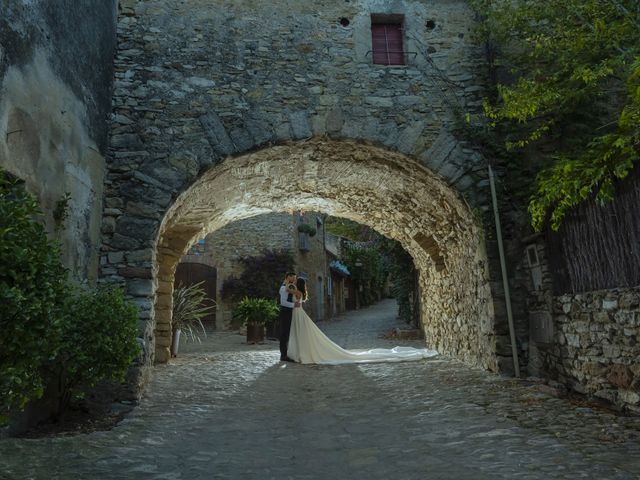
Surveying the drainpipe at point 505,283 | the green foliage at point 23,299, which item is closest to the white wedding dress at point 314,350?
the drainpipe at point 505,283

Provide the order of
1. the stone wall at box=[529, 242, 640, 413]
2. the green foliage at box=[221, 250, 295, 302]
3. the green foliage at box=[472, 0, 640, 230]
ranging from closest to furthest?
the stone wall at box=[529, 242, 640, 413] → the green foliage at box=[472, 0, 640, 230] → the green foliage at box=[221, 250, 295, 302]

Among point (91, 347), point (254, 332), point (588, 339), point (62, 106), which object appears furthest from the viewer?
point (254, 332)

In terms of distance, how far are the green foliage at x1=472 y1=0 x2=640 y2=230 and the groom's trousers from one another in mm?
3953

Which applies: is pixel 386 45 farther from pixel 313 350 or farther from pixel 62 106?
pixel 313 350

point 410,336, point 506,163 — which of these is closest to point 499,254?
point 506,163

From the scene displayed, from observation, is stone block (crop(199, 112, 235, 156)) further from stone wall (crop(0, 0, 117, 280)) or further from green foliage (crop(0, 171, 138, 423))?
green foliage (crop(0, 171, 138, 423))

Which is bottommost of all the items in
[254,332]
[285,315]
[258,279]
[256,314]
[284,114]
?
[254,332]

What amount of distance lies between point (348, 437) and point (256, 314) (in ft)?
23.8

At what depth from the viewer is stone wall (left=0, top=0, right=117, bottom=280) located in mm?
3363

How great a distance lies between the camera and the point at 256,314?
33.3 feet

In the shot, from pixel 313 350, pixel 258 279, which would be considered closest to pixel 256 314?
pixel 313 350

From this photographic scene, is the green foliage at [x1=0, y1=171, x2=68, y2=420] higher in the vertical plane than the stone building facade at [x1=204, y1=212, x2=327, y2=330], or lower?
lower

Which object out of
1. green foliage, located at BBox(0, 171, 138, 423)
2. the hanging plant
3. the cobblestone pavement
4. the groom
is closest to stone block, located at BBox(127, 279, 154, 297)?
the cobblestone pavement

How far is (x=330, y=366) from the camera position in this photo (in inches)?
266
